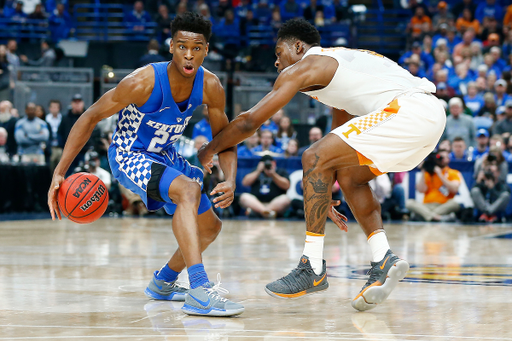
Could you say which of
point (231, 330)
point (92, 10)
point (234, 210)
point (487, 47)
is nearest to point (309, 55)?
point (231, 330)

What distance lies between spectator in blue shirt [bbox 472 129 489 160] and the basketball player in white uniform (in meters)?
8.28

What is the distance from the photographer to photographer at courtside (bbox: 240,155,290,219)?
12094mm

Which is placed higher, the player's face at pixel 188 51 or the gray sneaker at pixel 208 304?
the player's face at pixel 188 51

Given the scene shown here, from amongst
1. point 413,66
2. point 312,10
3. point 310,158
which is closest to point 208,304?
point 310,158

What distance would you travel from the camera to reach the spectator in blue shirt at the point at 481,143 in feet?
39.9

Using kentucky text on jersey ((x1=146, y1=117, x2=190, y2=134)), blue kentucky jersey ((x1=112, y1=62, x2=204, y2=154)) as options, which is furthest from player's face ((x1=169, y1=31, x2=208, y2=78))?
kentucky text on jersey ((x1=146, y1=117, x2=190, y2=134))

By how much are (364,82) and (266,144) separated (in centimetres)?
861

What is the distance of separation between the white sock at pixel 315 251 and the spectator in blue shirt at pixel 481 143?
871 cm

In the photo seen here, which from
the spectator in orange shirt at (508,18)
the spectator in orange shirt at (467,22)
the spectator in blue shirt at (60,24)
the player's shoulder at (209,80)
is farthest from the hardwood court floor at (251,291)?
→ the spectator in blue shirt at (60,24)

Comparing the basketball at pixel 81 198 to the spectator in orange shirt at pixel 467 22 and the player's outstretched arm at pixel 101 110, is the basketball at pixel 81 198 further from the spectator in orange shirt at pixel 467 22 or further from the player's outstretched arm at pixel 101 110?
the spectator in orange shirt at pixel 467 22

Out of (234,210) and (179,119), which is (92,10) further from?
(179,119)

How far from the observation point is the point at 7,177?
12203 mm

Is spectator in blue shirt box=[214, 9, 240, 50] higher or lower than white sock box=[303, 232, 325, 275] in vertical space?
lower

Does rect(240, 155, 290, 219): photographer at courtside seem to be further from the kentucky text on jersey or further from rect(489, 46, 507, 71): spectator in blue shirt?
the kentucky text on jersey
